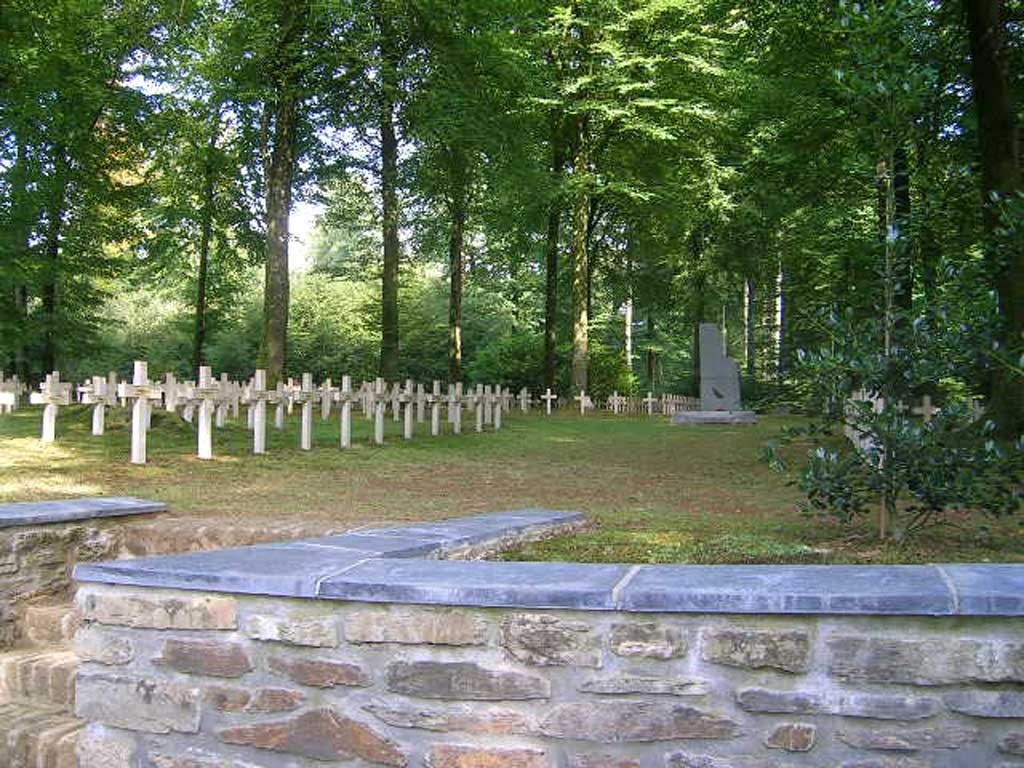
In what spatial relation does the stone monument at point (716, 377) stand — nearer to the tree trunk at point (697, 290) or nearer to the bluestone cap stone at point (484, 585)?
the tree trunk at point (697, 290)

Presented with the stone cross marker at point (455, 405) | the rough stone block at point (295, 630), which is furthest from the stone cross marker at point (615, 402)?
the rough stone block at point (295, 630)

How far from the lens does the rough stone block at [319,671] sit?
9.35 ft

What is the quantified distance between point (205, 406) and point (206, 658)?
8.63m

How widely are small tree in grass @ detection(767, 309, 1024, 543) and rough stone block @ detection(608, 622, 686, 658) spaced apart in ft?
6.95

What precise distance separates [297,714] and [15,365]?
1018 inches

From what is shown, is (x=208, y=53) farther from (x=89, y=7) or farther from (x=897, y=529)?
(x=897, y=529)

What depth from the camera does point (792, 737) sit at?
256cm

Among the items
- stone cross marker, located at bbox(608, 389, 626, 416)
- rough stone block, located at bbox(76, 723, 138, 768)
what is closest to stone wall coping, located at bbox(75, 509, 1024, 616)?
rough stone block, located at bbox(76, 723, 138, 768)

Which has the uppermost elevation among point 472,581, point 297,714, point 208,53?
point 208,53

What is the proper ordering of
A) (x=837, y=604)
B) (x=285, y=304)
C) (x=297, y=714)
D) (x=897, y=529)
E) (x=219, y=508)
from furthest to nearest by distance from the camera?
(x=285, y=304) → (x=219, y=508) → (x=897, y=529) → (x=297, y=714) → (x=837, y=604)

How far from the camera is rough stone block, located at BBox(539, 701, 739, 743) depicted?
8.55 ft

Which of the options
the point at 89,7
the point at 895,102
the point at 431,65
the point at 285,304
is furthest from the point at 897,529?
the point at 89,7

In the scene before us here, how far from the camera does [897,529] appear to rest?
4574 mm

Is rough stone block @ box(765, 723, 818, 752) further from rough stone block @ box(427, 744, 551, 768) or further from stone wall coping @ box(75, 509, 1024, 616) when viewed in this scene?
rough stone block @ box(427, 744, 551, 768)
